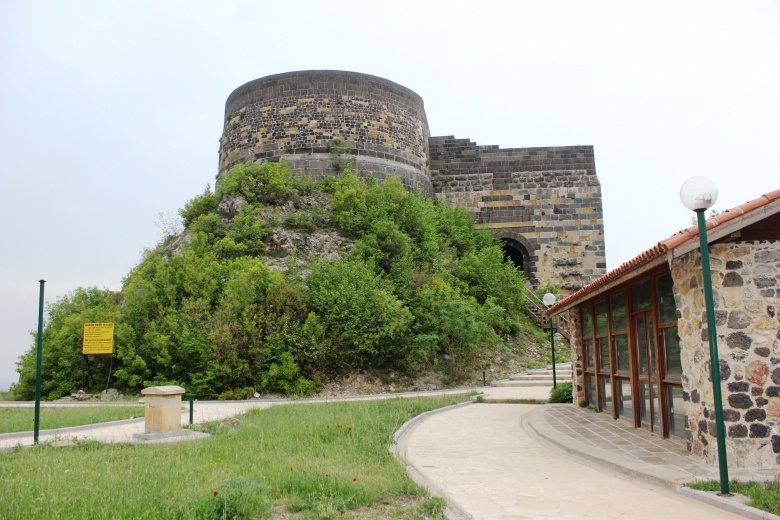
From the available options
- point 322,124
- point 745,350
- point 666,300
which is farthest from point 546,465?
point 322,124

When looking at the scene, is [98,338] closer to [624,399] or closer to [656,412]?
[624,399]

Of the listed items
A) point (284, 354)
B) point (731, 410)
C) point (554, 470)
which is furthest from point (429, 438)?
point (284, 354)

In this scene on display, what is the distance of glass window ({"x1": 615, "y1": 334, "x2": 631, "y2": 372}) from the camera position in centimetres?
1048

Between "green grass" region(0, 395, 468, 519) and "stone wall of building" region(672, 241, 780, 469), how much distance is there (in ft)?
11.5

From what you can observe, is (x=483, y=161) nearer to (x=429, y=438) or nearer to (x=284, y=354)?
(x=284, y=354)

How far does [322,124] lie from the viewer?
88.8 feet

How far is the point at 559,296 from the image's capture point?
28.8 meters

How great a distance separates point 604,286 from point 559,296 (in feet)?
63.9

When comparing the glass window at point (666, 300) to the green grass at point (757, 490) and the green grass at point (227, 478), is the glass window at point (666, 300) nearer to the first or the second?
the green grass at point (757, 490)

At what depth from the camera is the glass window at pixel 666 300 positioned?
833cm

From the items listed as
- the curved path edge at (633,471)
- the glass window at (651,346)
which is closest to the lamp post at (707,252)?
the curved path edge at (633,471)

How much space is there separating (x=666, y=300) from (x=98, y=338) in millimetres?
15094

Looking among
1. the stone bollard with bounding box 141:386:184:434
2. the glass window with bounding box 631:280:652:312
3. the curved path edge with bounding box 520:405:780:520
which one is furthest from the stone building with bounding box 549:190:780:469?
the stone bollard with bounding box 141:386:184:434

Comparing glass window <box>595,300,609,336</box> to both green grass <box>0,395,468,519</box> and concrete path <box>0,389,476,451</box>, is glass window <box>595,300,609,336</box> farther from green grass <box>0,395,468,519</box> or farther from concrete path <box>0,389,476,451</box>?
concrete path <box>0,389,476,451</box>
